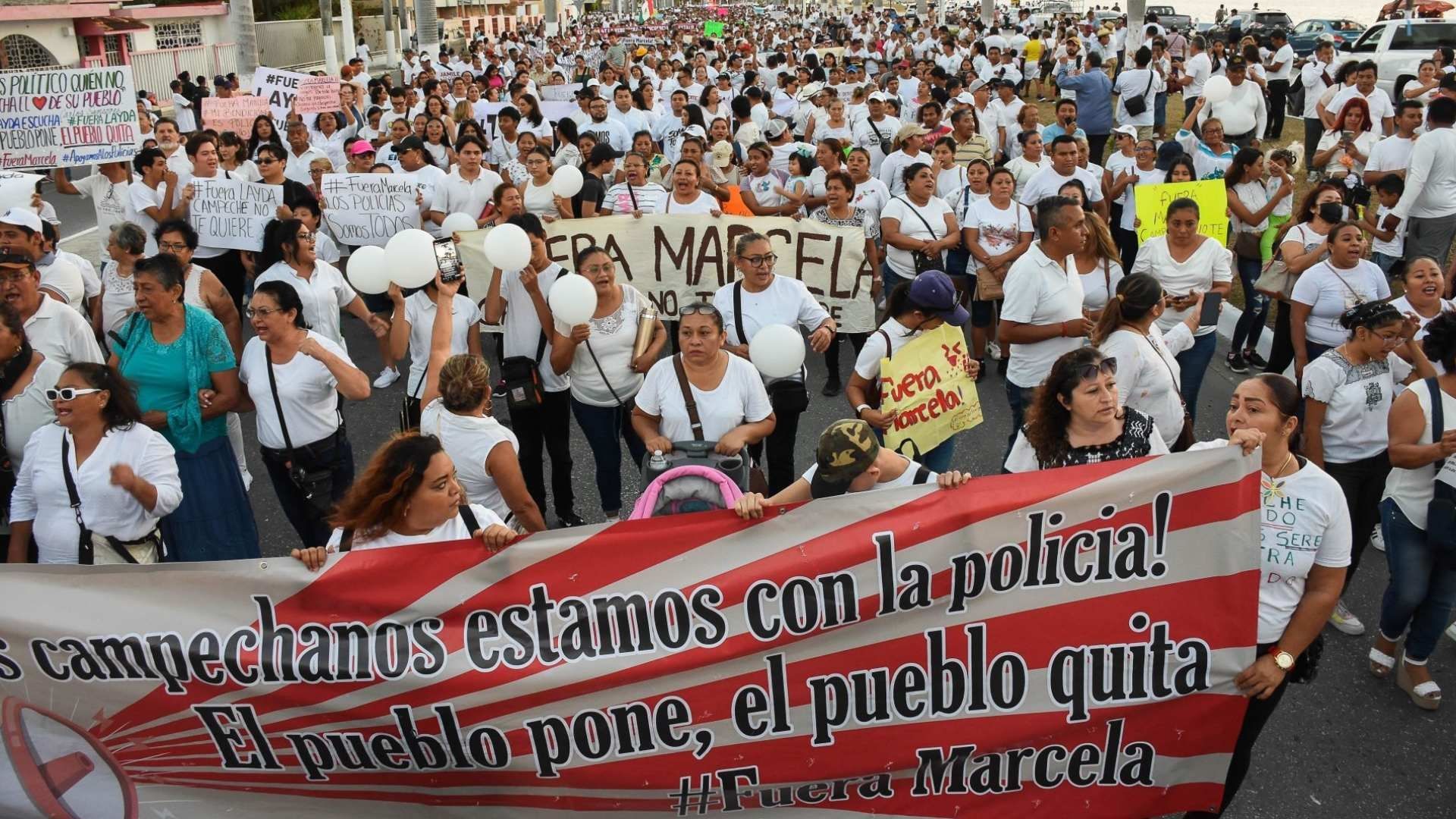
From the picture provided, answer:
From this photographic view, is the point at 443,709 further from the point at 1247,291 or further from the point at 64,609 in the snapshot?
the point at 1247,291

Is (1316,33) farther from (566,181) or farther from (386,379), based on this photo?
(386,379)

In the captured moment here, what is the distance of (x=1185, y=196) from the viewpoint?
7617 mm

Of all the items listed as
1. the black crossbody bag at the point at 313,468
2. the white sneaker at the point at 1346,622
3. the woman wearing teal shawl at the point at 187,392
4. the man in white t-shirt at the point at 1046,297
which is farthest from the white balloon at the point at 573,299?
the white sneaker at the point at 1346,622

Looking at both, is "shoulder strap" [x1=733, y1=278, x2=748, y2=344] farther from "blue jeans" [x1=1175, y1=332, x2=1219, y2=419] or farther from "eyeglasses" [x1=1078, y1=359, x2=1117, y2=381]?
"blue jeans" [x1=1175, y1=332, x2=1219, y2=419]

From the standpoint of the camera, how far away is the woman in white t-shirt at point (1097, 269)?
5676mm

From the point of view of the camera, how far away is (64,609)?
11.1 feet

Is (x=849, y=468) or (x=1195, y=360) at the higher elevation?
(x=849, y=468)

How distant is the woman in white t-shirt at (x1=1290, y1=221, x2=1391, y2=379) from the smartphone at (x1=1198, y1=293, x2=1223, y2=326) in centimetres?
37

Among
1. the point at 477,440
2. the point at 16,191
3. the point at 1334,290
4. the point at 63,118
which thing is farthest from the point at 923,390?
the point at 63,118

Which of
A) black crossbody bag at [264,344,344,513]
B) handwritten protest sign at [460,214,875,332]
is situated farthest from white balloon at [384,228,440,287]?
handwritten protest sign at [460,214,875,332]

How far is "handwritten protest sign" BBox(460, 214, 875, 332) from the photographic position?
22.5 feet

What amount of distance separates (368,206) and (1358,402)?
671 cm

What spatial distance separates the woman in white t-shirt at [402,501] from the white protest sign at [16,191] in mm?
4508

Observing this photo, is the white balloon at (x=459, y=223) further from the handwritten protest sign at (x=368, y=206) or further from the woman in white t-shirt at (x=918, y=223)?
the woman in white t-shirt at (x=918, y=223)
